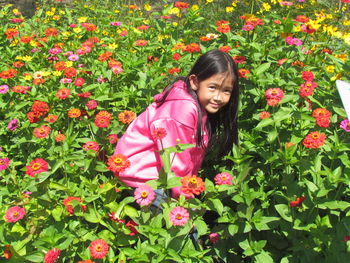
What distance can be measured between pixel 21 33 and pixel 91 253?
265 cm

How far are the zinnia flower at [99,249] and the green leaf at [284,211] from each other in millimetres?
708

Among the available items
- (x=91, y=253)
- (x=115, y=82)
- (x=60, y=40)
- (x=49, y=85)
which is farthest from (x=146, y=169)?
(x=60, y=40)

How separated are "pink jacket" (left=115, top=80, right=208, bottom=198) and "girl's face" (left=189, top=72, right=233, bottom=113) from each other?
6cm

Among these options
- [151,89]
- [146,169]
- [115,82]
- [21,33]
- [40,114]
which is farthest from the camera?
[21,33]

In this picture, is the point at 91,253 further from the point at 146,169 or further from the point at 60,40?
the point at 60,40

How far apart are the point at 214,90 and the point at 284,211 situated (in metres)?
0.65

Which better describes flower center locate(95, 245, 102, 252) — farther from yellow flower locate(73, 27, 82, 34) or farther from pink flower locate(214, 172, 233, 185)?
yellow flower locate(73, 27, 82, 34)

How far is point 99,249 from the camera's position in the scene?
140 centimetres

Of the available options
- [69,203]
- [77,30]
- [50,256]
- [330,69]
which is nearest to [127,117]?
[69,203]

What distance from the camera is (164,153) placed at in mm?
1427

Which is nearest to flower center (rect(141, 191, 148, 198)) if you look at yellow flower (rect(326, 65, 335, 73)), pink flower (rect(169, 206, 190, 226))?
pink flower (rect(169, 206, 190, 226))

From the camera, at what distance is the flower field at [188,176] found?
1454 mm

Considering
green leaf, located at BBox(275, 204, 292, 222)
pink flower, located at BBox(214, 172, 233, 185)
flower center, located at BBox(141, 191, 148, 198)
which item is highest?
flower center, located at BBox(141, 191, 148, 198)

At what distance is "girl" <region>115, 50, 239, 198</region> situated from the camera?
1.73m
